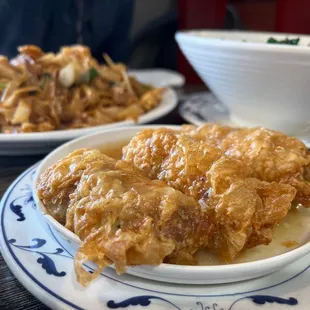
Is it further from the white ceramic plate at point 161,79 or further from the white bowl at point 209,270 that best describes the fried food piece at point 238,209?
the white ceramic plate at point 161,79

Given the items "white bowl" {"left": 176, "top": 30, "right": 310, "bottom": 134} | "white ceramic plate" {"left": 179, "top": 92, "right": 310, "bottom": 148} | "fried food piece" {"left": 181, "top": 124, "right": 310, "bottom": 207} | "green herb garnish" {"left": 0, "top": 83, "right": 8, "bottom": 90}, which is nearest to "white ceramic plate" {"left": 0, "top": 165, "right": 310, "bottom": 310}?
"fried food piece" {"left": 181, "top": 124, "right": 310, "bottom": 207}

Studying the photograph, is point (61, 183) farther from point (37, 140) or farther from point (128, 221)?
point (37, 140)

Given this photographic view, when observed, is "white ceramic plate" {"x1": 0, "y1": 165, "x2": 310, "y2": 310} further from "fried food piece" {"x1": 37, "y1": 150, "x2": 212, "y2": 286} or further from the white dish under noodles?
the white dish under noodles

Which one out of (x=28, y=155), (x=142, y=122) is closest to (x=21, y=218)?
(x=28, y=155)

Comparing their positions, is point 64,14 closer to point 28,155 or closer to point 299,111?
point 28,155

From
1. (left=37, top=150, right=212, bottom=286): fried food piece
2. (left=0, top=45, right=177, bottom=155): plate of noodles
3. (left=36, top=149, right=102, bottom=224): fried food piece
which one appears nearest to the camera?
(left=37, top=150, right=212, bottom=286): fried food piece
